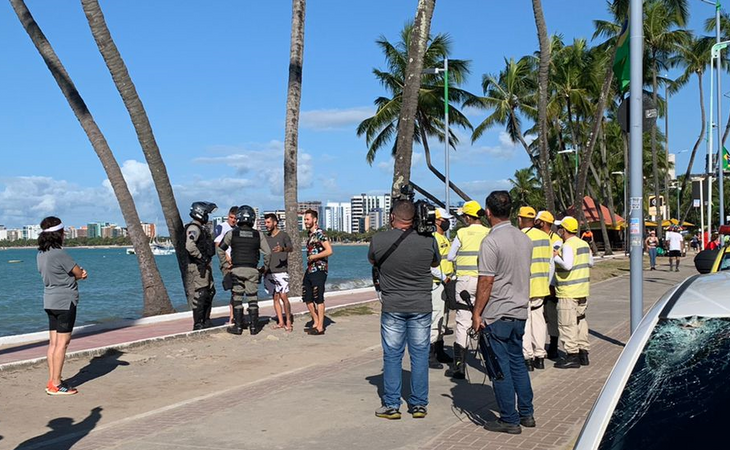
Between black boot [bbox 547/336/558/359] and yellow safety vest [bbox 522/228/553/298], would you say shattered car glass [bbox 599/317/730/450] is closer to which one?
yellow safety vest [bbox 522/228/553/298]

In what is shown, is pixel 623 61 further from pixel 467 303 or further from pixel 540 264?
pixel 467 303

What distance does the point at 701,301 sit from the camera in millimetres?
3105

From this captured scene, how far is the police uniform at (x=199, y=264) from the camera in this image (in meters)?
12.4

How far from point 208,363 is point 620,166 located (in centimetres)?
7006

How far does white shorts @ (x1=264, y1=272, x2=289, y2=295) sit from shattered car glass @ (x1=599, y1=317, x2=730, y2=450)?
10.3m

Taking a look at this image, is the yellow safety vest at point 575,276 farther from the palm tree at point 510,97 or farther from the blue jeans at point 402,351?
the palm tree at point 510,97

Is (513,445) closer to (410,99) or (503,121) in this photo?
(410,99)

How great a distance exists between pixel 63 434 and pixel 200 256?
5.43 metres

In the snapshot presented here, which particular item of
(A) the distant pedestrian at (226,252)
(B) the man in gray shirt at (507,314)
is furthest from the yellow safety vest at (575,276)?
(A) the distant pedestrian at (226,252)

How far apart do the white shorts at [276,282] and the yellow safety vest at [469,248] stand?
14.5 ft

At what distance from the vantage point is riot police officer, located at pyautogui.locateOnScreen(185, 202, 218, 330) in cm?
1240

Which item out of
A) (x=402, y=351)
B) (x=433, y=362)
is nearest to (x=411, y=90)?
(x=433, y=362)

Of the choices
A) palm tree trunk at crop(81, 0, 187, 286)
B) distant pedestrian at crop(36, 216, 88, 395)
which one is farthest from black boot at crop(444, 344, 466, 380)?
palm tree trunk at crop(81, 0, 187, 286)

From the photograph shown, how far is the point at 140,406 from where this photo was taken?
328 inches
